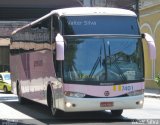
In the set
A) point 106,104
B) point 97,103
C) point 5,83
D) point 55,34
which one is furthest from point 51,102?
point 5,83

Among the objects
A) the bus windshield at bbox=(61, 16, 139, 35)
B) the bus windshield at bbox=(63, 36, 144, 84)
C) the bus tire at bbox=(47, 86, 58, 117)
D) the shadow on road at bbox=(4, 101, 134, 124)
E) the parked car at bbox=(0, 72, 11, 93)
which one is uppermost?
the bus windshield at bbox=(61, 16, 139, 35)

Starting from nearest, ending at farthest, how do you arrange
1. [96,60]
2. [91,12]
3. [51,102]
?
[96,60] → [91,12] → [51,102]

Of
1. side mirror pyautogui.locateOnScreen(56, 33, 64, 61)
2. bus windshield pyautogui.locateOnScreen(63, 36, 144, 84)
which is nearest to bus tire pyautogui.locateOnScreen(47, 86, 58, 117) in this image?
bus windshield pyautogui.locateOnScreen(63, 36, 144, 84)

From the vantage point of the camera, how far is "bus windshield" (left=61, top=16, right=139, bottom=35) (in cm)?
1548

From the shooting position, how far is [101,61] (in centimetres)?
1525

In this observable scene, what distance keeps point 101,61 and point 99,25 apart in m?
1.12

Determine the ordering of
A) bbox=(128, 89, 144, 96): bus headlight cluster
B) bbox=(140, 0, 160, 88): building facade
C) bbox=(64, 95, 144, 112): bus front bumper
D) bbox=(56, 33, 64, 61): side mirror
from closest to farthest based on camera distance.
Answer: bbox=(56, 33, 64, 61): side mirror < bbox=(64, 95, 144, 112): bus front bumper < bbox=(128, 89, 144, 96): bus headlight cluster < bbox=(140, 0, 160, 88): building facade

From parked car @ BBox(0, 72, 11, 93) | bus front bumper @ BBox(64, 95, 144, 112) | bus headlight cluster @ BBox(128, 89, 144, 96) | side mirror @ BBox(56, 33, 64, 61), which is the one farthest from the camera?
parked car @ BBox(0, 72, 11, 93)

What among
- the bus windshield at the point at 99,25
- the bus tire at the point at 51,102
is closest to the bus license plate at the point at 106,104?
the bus tire at the point at 51,102

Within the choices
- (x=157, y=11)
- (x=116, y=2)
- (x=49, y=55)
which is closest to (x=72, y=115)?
(x=49, y=55)

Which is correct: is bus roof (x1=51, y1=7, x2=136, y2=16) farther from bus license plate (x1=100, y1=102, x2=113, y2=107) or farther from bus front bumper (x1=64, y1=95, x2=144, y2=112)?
bus license plate (x1=100, y1=102, x2=113, y2=107)

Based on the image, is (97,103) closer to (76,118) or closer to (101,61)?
(101,61)

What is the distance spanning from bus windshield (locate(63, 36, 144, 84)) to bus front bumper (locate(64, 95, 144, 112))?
508 millimetres

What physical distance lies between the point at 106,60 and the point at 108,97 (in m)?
1.06
